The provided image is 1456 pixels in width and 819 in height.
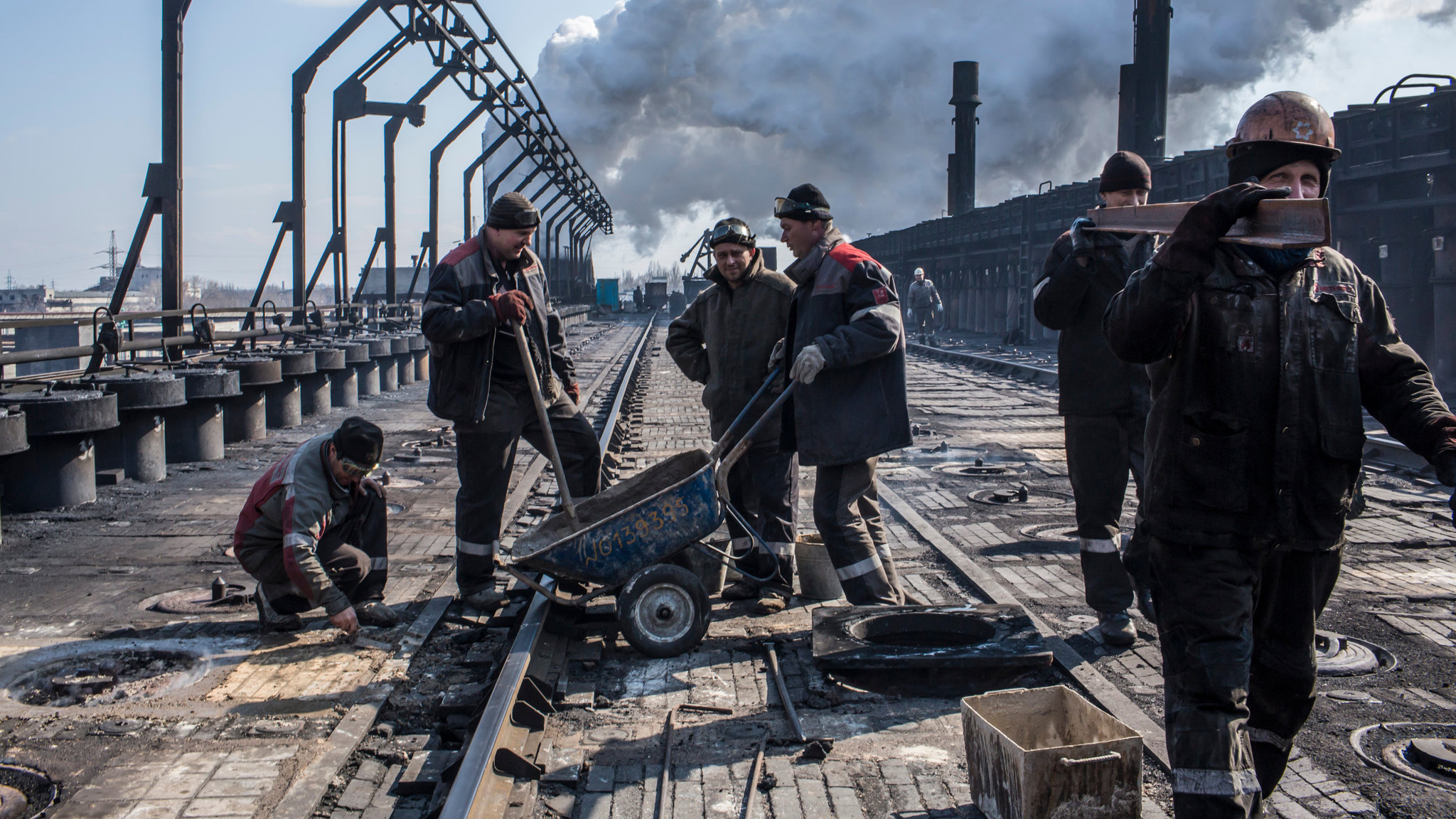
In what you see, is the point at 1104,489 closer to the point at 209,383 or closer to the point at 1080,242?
the point at 1080,242

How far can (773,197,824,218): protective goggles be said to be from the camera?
5242mm

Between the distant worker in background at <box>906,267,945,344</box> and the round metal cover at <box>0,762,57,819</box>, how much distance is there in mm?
24417

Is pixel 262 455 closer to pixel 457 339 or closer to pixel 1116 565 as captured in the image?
pixel 457 339

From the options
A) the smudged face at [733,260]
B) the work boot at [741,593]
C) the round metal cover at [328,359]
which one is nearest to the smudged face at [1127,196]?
the smudged face at [733,260]

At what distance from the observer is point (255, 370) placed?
38.9 ft

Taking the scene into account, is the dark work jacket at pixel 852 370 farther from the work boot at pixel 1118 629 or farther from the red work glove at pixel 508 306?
the red work glove at pixel 508 306

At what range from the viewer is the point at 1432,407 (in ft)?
9.27

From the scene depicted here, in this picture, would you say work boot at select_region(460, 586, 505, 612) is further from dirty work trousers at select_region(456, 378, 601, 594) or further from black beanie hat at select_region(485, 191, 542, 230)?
black beanie hat at select_region(485, 191, 542, 230)

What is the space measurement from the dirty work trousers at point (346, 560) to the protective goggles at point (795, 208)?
228 centimetres

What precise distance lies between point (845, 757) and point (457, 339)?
2.61m

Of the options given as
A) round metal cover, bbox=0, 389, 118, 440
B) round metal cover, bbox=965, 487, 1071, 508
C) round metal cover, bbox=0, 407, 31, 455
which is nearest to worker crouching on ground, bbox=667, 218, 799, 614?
round metal cover, bbox=965, 487, 1071, 508

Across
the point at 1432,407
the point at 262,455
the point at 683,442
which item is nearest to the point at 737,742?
the point at 1432,407

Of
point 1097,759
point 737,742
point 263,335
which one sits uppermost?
point 263,335

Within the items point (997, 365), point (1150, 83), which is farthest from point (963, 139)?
point (997, 365)
